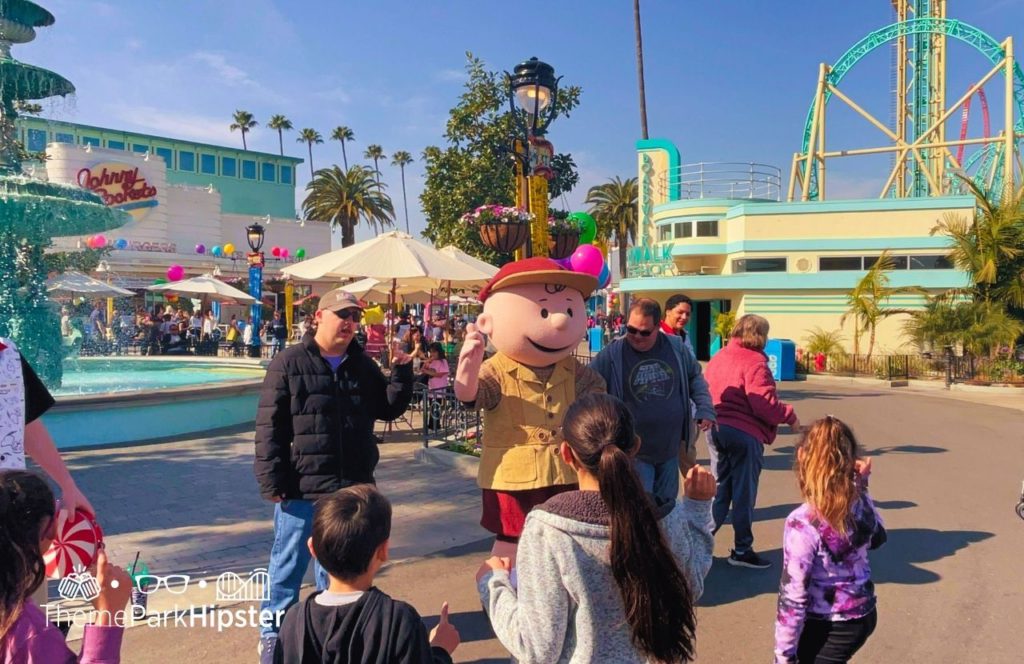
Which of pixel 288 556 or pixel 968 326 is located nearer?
pixel 288 556

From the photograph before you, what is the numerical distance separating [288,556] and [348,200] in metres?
45.0

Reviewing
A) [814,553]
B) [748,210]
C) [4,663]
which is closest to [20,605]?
[4,663]

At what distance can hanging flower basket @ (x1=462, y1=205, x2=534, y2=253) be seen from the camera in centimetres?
782

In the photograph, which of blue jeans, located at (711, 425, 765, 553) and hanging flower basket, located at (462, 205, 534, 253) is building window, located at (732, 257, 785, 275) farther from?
blue jeans, located at (711, 425, 765, 553)

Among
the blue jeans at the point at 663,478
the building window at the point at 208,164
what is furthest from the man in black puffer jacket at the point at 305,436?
the building window at the point at 208,164

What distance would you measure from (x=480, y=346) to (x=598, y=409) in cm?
168

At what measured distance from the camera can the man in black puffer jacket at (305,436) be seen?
3660mm

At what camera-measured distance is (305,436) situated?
12.1 feet

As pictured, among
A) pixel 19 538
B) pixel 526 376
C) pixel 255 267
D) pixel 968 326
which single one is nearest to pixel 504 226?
pixel 526 376

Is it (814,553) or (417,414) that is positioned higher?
(814,553)

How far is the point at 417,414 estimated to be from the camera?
12.3 m

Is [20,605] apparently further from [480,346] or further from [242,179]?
[242,179]

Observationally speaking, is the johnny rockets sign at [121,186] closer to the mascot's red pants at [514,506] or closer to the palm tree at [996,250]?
the palm tree at [996,250]

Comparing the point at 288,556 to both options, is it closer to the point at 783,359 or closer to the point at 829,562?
the point at 829,562
